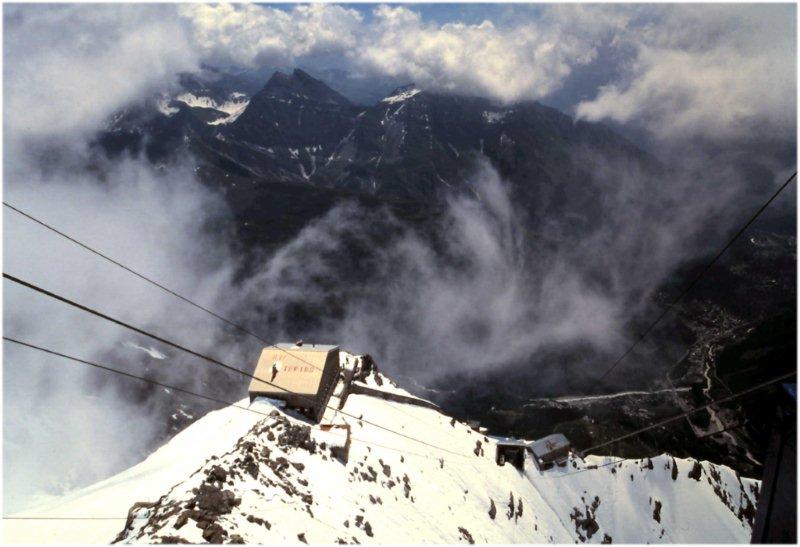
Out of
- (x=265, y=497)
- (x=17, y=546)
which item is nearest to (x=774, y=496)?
(x=265, y=497)

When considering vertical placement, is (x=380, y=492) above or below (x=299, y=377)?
below

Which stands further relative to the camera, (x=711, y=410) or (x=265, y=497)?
(x=711, y=410)

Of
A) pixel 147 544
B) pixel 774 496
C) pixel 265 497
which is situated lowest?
pixel 147 544

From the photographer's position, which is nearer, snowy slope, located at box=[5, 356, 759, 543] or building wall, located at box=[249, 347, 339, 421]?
snowy slope, located at box=[5, 356, 759, 543]

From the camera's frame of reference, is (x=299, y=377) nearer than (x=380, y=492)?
No

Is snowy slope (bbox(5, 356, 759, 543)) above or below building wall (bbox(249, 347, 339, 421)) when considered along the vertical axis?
below

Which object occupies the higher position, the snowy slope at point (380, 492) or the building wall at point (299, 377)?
the building wall at point (299, 377)

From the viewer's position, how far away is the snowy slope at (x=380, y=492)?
85.1ft

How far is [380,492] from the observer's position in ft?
124

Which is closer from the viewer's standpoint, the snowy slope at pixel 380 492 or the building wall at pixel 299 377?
the snowy slope at pixel 380 492

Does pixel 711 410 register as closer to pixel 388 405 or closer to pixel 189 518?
pixel 388 405

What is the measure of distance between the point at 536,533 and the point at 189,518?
135 feet

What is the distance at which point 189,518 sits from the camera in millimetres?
22625

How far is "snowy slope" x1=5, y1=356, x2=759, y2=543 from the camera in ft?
85.1
